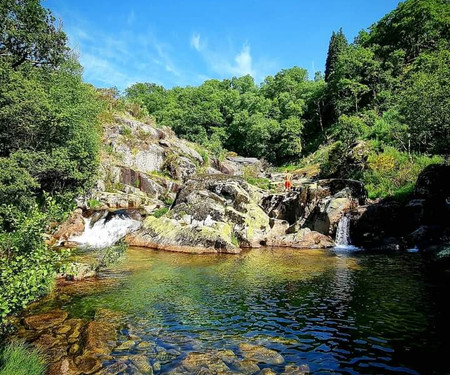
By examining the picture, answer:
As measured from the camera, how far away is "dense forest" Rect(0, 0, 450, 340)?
66.0ft

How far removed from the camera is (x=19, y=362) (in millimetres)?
8164

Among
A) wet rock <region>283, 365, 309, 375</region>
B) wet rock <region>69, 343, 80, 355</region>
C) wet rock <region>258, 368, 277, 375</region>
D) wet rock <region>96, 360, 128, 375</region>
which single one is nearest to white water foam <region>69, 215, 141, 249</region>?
wet rock <region>69, 343, 80, 355</region>

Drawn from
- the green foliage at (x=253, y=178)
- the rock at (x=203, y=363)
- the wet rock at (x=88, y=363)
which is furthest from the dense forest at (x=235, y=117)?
the green foliage at (x=253, y=178)

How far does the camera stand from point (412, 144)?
145ft

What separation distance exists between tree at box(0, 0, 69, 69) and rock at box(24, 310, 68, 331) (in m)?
19.0

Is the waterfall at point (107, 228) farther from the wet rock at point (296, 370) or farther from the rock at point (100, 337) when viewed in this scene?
the wet rock at point (296, 370)

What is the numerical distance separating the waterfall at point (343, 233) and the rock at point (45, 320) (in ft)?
79.4

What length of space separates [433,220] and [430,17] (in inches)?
2232

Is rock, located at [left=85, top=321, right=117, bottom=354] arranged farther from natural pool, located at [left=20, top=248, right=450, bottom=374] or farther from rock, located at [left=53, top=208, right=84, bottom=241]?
rock, located at [left=53, top=208, right=84, bottom=241]

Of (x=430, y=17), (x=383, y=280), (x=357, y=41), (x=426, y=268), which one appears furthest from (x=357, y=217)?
(x=357, y=41)

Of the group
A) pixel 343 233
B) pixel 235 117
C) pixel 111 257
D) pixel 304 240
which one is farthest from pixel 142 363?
pixel 235 117

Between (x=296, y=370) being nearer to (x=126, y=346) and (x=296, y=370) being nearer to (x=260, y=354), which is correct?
(x=260, y=354)

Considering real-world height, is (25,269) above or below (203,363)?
above

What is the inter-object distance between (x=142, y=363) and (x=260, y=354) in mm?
3316
